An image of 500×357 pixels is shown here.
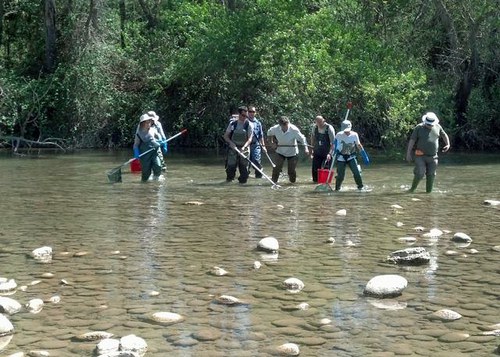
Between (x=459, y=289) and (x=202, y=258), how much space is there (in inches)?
119

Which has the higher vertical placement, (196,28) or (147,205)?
(196,28)

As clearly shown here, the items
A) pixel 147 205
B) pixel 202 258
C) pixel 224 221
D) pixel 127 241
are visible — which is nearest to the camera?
pixel 202 258

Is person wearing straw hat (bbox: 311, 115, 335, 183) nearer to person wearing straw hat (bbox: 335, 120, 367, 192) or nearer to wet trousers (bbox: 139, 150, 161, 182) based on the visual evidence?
person wearing straw hat (bbox: 335, 120, 367, 192)

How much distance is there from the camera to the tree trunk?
114 feet

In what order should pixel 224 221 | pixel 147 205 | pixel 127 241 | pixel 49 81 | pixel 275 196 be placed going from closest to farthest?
pixel 127 241, pixel 224 221, pixel 147 205, pixel 275 196, pixel 49 81

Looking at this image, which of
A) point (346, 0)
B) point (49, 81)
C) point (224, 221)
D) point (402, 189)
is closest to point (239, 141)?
point (402, 189)

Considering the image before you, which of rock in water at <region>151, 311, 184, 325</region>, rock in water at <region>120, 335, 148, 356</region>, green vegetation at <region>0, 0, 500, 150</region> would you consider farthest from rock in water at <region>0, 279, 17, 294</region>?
green vegetation at <region>0, 0, 500, 150</region>

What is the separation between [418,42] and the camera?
32688mm

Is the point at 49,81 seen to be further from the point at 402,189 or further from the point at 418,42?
the point at 402,189

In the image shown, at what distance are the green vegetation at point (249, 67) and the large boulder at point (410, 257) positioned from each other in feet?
60.9

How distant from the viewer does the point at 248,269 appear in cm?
927

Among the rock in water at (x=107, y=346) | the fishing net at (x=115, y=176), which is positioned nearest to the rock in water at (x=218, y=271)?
the rock in water at (x=107, y=346)

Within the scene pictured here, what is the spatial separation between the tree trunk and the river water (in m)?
18.7

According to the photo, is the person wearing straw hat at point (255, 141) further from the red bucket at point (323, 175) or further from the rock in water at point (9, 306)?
the rock in water at point (9, 306)
